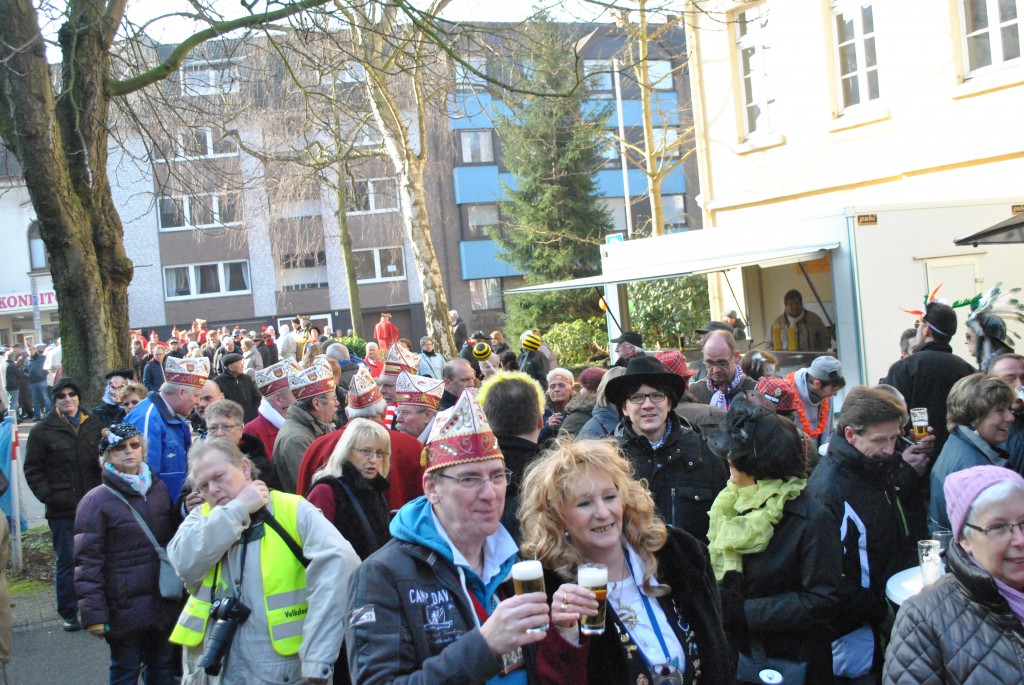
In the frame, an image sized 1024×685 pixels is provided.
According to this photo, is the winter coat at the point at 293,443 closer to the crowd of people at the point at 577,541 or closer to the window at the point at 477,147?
the crowd of people at the point at 577,541

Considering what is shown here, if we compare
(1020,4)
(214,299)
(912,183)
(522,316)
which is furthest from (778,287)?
(214,299)

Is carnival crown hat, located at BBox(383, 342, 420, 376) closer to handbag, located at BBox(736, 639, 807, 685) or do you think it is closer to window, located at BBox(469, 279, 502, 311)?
handbag, located at BBox(736, 639, 807, 685)

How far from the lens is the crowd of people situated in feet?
9.07

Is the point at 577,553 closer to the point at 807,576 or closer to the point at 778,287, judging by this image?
the point at 807,576

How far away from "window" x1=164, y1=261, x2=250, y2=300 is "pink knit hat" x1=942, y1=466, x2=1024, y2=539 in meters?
42.9

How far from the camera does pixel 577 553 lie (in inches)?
120

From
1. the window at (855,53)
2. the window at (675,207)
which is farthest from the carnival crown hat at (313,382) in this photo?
the window at (675,207)

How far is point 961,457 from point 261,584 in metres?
3.44

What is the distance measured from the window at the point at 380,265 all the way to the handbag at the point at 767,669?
41.4 meters

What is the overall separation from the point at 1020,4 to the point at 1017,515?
12.7m

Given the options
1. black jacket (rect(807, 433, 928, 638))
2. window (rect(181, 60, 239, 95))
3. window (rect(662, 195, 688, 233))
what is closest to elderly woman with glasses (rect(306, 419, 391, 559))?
black jacket (rect(807, 433, 928, 638))

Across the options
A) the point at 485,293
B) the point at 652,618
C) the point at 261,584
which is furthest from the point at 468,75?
the point at 485,293

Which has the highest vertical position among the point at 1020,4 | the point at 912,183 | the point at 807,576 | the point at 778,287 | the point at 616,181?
the point at 616,181

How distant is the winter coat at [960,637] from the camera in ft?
9.06
